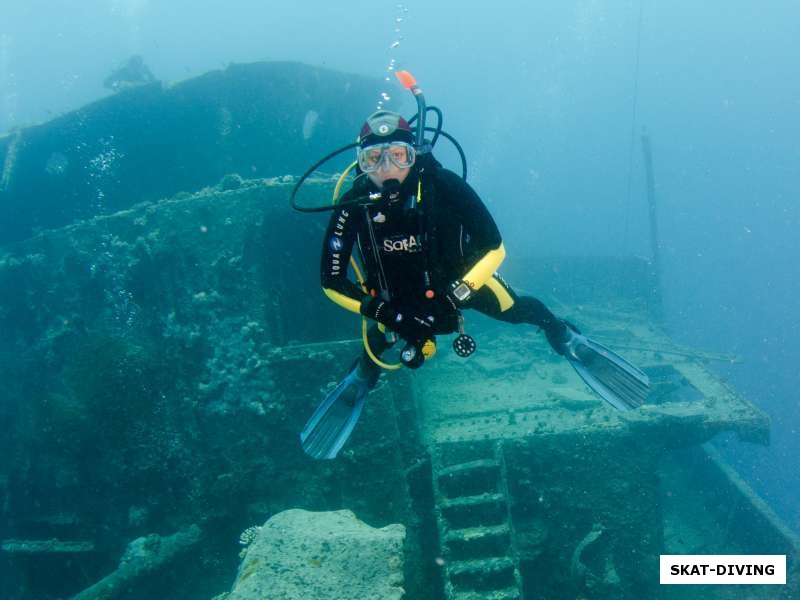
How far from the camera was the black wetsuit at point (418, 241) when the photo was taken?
2.83m

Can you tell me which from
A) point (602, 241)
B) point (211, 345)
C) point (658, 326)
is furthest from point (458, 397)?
point (602, 241)

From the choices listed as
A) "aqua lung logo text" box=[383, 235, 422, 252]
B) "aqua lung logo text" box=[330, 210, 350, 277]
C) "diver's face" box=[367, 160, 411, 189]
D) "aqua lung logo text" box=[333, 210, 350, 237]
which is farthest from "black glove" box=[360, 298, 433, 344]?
"diver's face" box=[367, 160, 411, 189]

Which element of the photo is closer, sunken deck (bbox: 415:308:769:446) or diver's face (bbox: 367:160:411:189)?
diver's face (bbox: 367:160:411:189)

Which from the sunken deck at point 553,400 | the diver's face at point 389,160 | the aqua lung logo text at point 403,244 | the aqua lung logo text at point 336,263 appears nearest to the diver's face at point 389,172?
the diver's face at point 389,160

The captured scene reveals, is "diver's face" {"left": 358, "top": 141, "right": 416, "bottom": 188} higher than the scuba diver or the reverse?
higher

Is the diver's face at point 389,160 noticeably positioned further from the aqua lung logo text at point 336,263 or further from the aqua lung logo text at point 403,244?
the aqua lung logo text at point 336,263

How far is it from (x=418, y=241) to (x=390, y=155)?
1.80ft

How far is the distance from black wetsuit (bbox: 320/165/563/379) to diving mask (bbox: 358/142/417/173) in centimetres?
9

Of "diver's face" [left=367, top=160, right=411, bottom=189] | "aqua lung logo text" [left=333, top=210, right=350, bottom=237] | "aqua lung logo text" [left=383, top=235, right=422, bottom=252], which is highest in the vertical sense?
"diver's face" [left=367, top=160, right=411, bottom=189]

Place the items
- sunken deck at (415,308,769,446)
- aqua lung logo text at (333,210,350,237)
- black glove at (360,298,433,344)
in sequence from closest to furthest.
Answer: 1. black glove at (360,298,433,344)
2. aqua lung logo text at (333,210,350,237)
3. sunken deck at (415,308,769,446)

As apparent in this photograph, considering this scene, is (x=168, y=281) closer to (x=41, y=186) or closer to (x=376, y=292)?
(x=376, y=292)

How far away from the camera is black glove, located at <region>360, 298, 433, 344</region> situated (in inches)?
110

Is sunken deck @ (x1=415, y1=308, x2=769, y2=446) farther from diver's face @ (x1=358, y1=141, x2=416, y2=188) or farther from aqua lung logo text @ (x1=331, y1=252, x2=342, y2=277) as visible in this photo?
diver's face @ (x1=358, y1=141, x2=416, y2=188)

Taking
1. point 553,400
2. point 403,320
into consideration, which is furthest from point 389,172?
point 553,400
